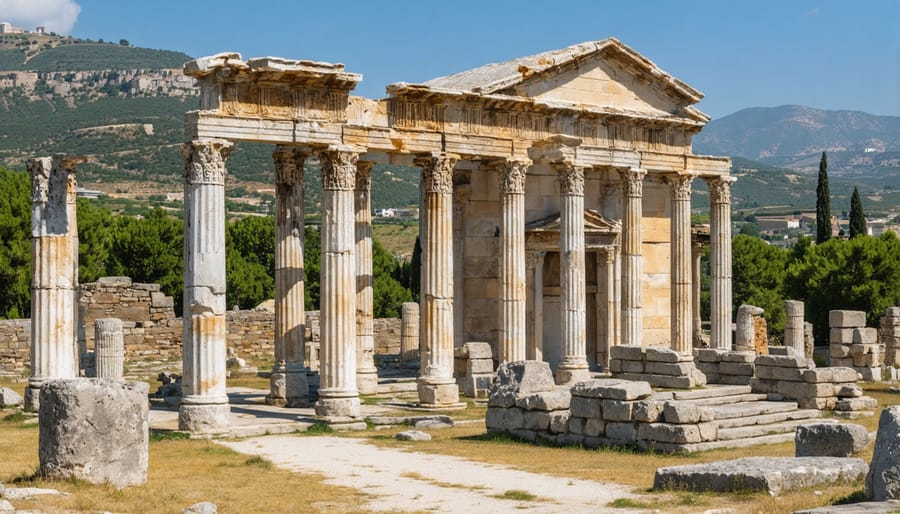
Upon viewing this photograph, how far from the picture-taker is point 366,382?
113ft

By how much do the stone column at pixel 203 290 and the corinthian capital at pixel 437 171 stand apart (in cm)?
681

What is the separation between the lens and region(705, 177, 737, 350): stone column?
3947cm

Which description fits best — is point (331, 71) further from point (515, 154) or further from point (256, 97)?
point (515, 154)

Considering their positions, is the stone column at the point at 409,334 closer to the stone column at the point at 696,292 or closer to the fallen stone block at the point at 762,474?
the stone column at the point at 696,292

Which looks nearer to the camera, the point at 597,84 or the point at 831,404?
the point at 831,404

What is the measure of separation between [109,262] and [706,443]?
134ft

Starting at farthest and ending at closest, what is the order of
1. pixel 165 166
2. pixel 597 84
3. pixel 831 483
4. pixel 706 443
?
pixel 165 166 → pixel 597 84 → pixel 706 443 → pixel 831 483

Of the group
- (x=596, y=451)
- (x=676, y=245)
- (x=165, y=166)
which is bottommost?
(x=596, y=451)

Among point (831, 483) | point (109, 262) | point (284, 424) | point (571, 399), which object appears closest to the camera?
point (831, 483)

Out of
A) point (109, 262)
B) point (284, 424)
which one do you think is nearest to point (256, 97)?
point (284, 424)

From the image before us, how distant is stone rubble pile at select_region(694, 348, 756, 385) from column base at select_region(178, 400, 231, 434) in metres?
14.5

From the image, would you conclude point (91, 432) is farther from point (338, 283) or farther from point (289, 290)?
point (289, 290)

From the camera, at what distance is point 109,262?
58.7 metres

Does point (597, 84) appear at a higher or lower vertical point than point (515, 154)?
higher
